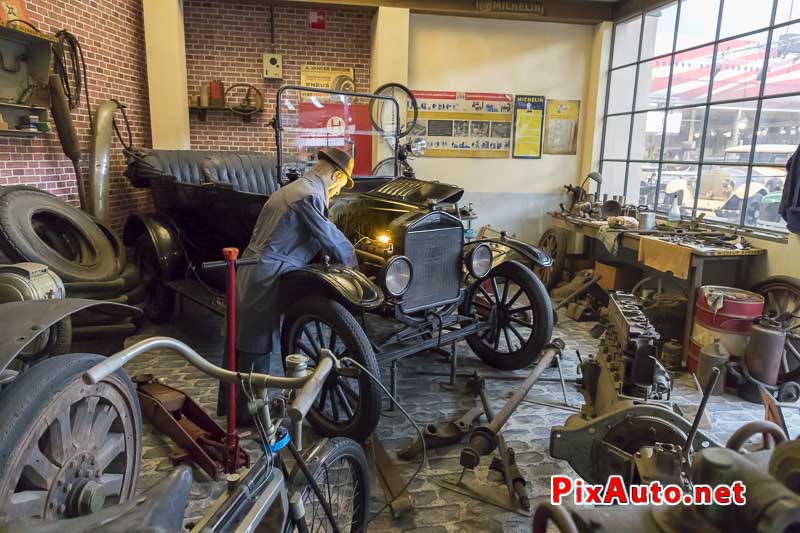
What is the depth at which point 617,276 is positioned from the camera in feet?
17.5

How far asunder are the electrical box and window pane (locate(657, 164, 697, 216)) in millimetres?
5002

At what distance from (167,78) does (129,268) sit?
3053 millimetres

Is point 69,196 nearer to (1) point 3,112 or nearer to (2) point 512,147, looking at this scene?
(1) point 3,112

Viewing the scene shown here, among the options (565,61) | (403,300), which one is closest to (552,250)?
(565,61)

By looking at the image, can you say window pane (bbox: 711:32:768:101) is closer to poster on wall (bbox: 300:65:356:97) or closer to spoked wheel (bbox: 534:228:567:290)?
spoked wheel (bbox: 534:228:567:290)

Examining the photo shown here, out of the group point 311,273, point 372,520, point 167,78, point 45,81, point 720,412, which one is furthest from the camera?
point 167,78


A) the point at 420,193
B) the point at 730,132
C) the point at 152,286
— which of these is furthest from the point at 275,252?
the point at 730,132

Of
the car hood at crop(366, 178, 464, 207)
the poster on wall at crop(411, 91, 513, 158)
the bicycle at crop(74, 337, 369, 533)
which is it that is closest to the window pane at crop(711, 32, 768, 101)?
the poster on wall at crop(411, 91, 513, 158)

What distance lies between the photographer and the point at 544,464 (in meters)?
2.66

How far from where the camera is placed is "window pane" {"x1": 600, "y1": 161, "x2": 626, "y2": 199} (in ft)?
22.3

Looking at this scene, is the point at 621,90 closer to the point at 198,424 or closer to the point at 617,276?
the point at 617,276

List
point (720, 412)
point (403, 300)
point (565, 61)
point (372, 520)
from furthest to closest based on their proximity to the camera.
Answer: point (565, 61)
point (720, 412)
point (403, 300)
point (372, 520)

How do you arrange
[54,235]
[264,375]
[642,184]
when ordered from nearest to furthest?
1. [264,375]
2. [54,235]
3. [642,184]

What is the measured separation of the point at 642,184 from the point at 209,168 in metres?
5.10
